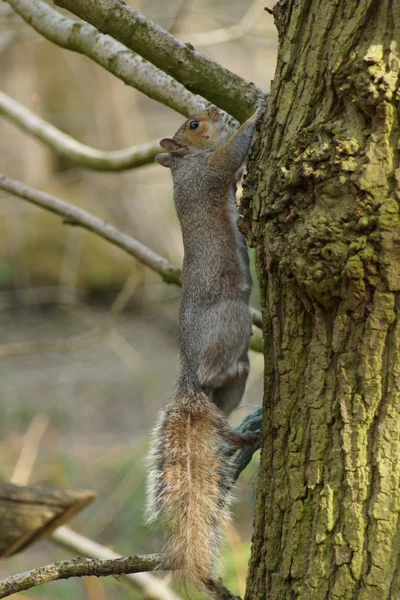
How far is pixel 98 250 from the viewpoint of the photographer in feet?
20.8

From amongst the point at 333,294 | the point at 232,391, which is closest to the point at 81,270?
the point at 232,391

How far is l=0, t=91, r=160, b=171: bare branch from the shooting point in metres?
2.08

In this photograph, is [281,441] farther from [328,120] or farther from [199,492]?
[328,120]

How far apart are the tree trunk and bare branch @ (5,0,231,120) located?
21.3 inches

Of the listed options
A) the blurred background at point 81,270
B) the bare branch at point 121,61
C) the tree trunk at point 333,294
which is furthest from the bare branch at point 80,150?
the blurred background at point 81,270

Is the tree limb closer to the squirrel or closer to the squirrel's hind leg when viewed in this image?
the squirrel

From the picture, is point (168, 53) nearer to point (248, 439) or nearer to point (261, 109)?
point (261, 109)

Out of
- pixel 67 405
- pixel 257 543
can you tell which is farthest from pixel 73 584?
pixel 257 543

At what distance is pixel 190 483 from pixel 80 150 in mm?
1165

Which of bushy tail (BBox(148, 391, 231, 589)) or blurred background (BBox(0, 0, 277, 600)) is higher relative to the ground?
blurred background (BBox(0, 0, 277, 600))

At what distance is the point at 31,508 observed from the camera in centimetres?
175

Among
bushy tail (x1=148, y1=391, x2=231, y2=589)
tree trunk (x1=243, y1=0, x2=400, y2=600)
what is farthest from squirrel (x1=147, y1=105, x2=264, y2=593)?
tree trunk (x1=243, y1=0, x2=400, y2=600)

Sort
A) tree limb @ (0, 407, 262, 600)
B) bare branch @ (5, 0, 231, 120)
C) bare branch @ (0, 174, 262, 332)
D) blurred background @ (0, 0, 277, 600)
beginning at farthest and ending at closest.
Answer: blurred background @ (0, 0, 277, 600)
bare branch @ (0, 174, 262, 332)
bare branch @ (5, 0, 231, 120)
tree limb @ (0, 407, 262, 600)

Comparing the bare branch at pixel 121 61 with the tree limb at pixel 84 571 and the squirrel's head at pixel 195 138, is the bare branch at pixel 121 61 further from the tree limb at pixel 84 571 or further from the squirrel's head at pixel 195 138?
the tree limb at pixel 84 571
